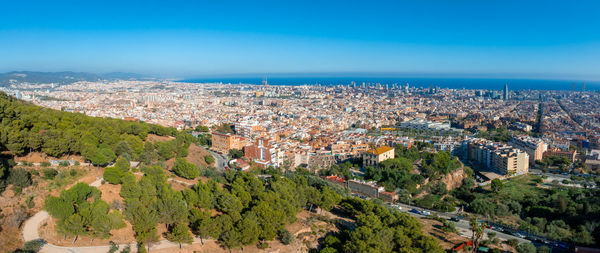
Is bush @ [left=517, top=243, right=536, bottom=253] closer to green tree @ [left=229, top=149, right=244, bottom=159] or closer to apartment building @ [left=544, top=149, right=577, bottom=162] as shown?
green tree @ [left=229, top=149, right=244, bottom=159]

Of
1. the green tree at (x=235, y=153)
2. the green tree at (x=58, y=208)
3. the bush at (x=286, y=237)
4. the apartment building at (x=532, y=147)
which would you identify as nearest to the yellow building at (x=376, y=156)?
the green tree at (x=235, y=153)

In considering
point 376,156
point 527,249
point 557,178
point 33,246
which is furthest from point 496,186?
point 33,246

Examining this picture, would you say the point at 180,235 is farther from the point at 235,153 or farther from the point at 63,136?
the point at 235,153

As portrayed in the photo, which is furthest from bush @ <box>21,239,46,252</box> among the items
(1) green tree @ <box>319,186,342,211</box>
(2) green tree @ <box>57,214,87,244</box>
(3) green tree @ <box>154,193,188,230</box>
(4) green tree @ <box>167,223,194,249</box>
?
(1) green tree @ <box>319,186,342,211</box>

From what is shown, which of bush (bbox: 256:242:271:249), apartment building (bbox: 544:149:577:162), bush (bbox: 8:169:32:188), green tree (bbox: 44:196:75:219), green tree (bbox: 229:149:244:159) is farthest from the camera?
apartment building (bbox: 544:149:577:162)

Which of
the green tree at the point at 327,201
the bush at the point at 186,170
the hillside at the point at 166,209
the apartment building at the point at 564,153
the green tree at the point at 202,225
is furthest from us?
the apartment building at the point at 564,153

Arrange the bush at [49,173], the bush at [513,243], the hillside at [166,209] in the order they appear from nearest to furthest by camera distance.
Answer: the hillside at [166,209], the bush at [49,173], the bush at [513,243]

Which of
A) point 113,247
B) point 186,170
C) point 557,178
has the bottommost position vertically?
point 557,178

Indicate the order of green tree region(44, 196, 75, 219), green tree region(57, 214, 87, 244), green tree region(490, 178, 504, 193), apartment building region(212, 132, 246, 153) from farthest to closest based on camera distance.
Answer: apartment building region(212, 132, 246, 153)
green tree region(490, 178, 504, 193)
green tree region(44, 196, 75, 219)
green tree region(57, 214, 87, 244)

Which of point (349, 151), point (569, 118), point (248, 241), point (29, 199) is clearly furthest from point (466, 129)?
point (29, 199)

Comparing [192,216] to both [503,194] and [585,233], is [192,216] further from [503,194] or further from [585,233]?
[503,194]

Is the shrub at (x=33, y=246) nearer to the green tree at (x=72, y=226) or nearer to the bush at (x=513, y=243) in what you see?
the green tree at (x=72, y=226)

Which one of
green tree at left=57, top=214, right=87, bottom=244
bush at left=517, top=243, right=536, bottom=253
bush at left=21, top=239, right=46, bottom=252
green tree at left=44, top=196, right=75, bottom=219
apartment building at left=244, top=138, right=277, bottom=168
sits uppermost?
green tree at left=44, top=196, right=75, bottom=219
